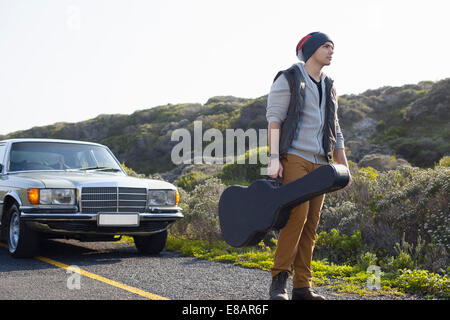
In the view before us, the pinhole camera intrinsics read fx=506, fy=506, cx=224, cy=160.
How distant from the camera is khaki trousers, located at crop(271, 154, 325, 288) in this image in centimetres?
385

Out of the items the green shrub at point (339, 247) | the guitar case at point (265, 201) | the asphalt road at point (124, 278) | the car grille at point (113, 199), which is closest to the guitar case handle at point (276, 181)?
the guitar case at point (265, 201)

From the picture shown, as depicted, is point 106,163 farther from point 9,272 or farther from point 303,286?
point 303,286

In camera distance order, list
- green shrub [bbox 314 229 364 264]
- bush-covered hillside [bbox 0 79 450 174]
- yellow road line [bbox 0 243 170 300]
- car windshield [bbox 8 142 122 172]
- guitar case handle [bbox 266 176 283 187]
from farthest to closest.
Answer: bush-covered hillside [bbox 0 79 450 174] → car windshield [bbox 8 142 122 172] → green shrub [bbox 314 229 364 264] → yellow road line [bbox 0 243 170 300] → guitar case handle [bbox 266 176 283 187]

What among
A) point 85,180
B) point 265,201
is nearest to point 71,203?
point 85,180

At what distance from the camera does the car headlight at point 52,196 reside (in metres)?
6.39

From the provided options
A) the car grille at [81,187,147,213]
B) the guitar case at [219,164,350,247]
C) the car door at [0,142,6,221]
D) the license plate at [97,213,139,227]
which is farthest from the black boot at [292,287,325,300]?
the car door at [0,142,6,221]

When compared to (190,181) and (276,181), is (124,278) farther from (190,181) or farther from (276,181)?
(190,181)

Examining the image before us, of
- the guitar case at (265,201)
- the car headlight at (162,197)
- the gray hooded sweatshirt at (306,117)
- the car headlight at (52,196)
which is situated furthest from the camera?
the car headlight at (162,197)

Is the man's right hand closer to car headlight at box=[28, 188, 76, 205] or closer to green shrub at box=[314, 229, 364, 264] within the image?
green shrub at box=[314, 229, 364, 264]

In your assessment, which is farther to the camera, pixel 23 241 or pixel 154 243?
pixel 154 243

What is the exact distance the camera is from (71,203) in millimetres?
6492

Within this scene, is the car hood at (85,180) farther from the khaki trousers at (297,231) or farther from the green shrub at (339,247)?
the khaki trousers at (297,231)

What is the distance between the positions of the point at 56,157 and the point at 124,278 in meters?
3.26

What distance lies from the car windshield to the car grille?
1.22 metres
